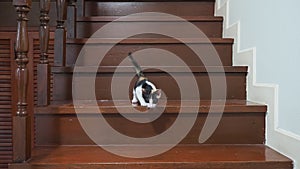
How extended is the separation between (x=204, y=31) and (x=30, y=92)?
1414 mm

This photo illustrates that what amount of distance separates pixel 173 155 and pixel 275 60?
531 millimetres

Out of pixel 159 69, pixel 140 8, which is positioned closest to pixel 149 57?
pixel 159 69

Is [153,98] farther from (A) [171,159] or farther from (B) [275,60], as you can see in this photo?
(B) [275,60]

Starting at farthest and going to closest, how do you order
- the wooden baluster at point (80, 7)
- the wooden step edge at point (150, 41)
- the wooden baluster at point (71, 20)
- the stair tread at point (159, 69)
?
the wooden baluster at point (80, 7) < the wooden baluster at point (71, 20) < the wooden step edge at point (150, 41) < the stair tread at point (159, 69)

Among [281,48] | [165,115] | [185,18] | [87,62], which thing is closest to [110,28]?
[87,62]

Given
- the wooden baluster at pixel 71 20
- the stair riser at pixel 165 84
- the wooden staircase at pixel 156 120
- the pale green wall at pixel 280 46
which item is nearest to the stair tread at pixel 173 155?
the wooden staircase at pixel 156 120

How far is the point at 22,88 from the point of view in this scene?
47.7 inches

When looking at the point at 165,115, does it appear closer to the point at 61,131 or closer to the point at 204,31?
the point at 61,131

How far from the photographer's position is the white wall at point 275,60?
3.80ft

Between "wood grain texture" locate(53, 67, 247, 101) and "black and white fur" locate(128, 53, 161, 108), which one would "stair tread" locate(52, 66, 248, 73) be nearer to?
"wood grain texture" locate(53, 67, 247, 101)

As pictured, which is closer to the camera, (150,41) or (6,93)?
(150,41)

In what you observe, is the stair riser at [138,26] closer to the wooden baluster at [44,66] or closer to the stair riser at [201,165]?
the wooden baluster at [44,66]

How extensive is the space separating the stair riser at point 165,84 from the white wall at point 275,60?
8cm

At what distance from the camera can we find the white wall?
1.16 metres
